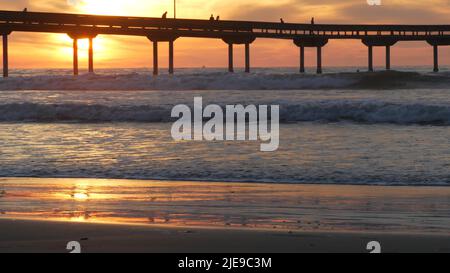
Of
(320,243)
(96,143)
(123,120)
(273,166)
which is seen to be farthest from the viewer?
(123,120)

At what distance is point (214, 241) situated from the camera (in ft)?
20.8

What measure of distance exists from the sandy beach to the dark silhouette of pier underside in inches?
1726

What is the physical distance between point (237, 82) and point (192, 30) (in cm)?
701

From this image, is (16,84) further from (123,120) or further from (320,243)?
(320,243)

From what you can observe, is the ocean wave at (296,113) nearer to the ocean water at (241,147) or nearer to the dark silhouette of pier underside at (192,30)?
the ocean water at (241,147)

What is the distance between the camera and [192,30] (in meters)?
56.6

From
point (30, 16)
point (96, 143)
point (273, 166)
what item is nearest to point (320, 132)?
point (96, 143)

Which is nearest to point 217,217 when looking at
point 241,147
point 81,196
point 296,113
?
point 81,196

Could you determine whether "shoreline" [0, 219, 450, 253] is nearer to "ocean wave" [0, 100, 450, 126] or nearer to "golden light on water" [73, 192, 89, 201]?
"golden light on water" [73, 192, 89, 201]

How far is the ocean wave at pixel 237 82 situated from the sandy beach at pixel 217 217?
39747mm

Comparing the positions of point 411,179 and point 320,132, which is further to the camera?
point 320,132

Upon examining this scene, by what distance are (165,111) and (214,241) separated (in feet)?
66.7

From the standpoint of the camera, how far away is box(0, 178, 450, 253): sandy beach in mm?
6219

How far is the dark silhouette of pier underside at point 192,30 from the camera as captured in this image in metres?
52.8
